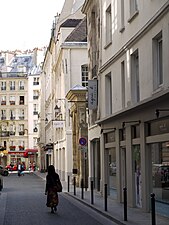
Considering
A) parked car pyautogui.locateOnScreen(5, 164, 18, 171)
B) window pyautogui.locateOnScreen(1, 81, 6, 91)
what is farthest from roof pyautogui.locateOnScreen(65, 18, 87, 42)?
window pyautogui.locateOnScreen(1, 81, 6, 91)

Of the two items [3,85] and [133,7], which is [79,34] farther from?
[3,85]

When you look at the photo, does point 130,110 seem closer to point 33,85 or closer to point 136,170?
point 136,170

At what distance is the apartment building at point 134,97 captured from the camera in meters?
17.4

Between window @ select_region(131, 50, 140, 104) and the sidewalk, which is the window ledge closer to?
window @ select_region(131, 50, 140, 104)

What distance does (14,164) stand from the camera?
346 feet

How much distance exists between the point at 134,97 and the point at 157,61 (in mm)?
3214

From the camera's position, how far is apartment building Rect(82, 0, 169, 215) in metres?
17.4

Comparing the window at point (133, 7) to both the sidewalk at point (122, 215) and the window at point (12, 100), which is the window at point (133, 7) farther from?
the window at point (12, 100)

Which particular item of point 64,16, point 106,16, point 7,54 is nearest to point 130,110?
point 106,16

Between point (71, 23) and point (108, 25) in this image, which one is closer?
point (108, 25)

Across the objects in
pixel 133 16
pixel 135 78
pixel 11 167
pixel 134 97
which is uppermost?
pixel 133 16

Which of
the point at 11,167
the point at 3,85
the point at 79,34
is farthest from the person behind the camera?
the point at 3,85

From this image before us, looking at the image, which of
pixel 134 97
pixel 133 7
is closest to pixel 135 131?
pixel 134 97

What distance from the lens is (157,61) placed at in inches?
712
